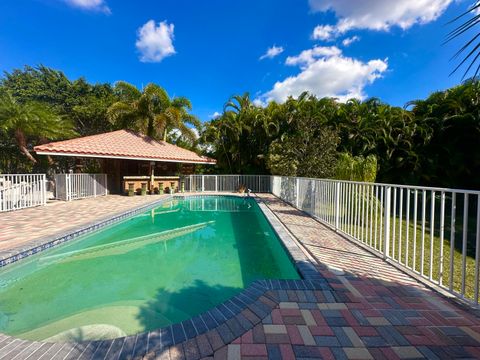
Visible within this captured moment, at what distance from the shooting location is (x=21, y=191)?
28.0 feet

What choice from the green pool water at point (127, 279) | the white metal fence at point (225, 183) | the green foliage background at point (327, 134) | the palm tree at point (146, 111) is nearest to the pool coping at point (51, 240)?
the green pool water at point (127, 279)

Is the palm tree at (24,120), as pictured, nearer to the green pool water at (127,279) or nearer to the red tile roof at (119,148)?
the red tile roof at (119,148)

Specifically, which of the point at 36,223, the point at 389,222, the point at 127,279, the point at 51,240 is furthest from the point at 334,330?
the point at 36,223

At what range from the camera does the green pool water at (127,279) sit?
290cm

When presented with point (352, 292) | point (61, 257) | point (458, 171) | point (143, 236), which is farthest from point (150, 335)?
point (458, 171)

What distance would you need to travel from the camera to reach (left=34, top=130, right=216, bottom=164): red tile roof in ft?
35.6

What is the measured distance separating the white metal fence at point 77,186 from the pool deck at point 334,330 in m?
10.9

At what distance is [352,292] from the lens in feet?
9.10

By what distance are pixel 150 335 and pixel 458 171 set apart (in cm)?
1775

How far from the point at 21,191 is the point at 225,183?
1148cm

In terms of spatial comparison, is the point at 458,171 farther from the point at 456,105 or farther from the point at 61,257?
the point at 61,257

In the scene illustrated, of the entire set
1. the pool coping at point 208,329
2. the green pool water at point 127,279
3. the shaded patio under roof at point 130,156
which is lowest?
the green pool water at point 127,279

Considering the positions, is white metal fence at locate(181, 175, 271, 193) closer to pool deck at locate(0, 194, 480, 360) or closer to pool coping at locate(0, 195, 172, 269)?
pool coping at locate(0, 195, 172, 269)

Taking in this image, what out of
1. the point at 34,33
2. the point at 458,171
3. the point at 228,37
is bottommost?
the point at 458,171
